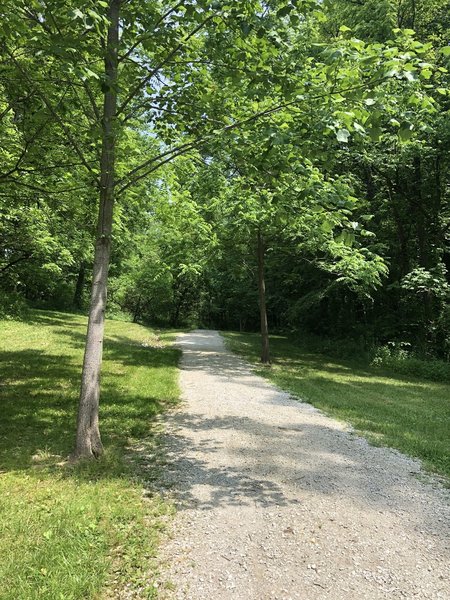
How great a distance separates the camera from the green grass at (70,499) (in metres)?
2.97

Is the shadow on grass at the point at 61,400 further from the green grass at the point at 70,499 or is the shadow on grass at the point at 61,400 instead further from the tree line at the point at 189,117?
the tree line at the point at 189,117

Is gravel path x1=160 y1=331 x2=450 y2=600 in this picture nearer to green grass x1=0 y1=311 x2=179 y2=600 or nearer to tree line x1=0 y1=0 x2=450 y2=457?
green grass x1=0 y1=311 x2=179 y2=600

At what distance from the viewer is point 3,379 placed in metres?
8.93

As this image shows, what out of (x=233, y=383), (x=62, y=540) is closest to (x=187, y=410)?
(x=233, y=383)

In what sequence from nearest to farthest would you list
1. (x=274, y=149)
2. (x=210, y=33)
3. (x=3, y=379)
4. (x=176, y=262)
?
1. (x=274, y=149)
2. (x=210, y=33)
3. (x=3, y=379)
4. (x=176, y=262)

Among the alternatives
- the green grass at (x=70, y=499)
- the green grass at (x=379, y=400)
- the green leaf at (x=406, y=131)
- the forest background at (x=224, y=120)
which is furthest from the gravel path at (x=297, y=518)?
the green leaf at (x=406, y=131)

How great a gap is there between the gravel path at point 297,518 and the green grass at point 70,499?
338 mm

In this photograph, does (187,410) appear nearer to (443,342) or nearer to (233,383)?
(233,383)

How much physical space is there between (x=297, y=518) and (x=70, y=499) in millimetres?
2120

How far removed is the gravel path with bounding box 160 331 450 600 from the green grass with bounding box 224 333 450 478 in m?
0.53

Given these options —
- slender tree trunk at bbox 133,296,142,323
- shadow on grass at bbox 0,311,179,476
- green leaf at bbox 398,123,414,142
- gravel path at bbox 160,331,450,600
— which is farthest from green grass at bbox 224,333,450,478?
slender tree trunk at bbox 133,296,142,323

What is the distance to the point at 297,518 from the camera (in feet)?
12.8

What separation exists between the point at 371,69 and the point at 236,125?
4.93ft

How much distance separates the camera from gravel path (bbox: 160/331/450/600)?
3.04m
